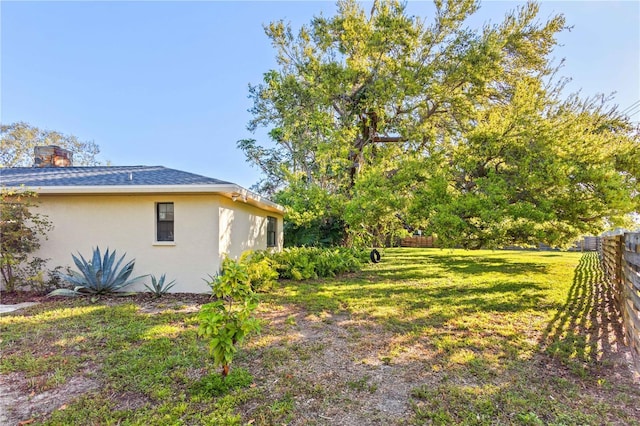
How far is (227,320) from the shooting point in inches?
125

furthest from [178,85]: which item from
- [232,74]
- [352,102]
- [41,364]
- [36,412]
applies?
[36,412]

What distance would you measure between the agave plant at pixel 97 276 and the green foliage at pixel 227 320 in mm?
5120

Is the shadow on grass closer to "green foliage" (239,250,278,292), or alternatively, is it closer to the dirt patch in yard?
the dirt patch in yard

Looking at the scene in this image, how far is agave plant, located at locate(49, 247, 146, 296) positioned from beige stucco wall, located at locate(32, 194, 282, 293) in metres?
0.43

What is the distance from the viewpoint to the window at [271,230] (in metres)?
12.5

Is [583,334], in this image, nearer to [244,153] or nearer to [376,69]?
[376,69]

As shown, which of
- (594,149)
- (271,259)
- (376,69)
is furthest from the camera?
(376,69)

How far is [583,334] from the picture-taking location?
4.97 meters

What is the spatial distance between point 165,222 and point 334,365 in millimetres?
5756

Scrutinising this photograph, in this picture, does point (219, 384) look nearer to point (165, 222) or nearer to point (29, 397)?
point (29, 397)

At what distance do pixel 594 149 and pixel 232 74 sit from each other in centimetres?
1363

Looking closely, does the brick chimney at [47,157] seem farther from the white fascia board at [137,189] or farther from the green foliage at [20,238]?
the white fascia board at [137,189]

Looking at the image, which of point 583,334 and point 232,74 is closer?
point 583,334

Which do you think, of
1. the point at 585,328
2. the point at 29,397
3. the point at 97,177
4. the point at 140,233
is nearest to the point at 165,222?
the point at 140,233
